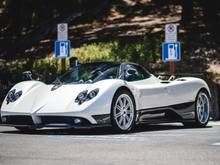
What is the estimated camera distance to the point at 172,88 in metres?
13.9

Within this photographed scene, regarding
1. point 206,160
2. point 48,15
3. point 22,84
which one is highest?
point 48,15

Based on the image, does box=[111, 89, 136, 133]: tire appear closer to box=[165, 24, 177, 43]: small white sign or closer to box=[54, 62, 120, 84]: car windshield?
box=[54, 62, 120, 84]: car windshield

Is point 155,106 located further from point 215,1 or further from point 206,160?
point 215,1

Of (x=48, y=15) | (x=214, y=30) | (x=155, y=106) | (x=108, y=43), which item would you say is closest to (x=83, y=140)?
(x=155, y=106)

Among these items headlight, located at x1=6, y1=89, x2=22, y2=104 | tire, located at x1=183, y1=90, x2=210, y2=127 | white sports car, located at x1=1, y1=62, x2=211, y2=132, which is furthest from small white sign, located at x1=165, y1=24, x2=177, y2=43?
headlight, located at x1=6, y1=89, x2=22, y2=104

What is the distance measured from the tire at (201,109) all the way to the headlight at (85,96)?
310 cm

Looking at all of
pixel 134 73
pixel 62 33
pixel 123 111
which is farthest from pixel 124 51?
pixel 123 111

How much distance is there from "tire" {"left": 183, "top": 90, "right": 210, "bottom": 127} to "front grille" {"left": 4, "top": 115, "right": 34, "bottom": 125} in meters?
3.78

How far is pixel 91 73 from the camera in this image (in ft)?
43.3

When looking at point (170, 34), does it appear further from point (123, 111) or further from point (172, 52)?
point (123, 111)

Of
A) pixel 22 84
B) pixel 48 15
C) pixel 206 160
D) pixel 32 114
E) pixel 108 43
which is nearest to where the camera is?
pixel 206 160

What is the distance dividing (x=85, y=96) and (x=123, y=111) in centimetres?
80

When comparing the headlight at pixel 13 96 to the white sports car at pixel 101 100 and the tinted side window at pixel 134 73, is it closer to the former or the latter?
the white sports car at pixel 101 100

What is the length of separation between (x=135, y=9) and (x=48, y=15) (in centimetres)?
409
